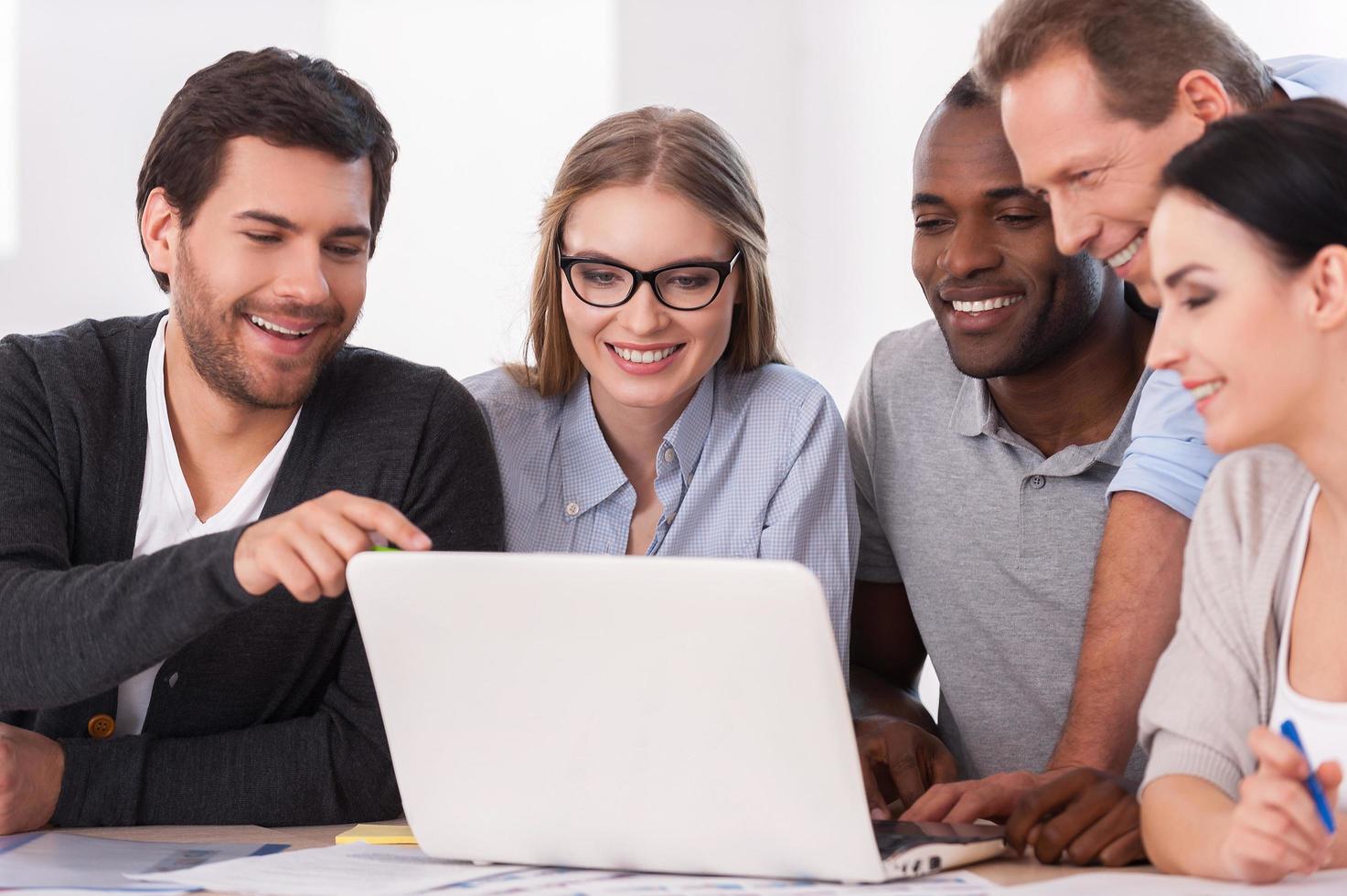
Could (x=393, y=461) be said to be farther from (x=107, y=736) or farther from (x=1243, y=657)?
(x=1243, y=657)

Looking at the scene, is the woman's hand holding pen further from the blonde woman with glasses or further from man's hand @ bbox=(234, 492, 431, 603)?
the blonde woman with glasses

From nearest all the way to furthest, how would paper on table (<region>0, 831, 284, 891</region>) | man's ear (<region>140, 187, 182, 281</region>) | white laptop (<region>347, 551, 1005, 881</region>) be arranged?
white laptop (<region>347, 551, 1005, 881</region>), paper on table (<region>0, 831, 284, 891</region>), man's ear (<region>140, 187, 182, 281</region>)

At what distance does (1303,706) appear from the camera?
1.45m

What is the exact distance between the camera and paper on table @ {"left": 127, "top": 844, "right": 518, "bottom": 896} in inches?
50.2

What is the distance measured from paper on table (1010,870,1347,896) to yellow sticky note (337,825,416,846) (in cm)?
64

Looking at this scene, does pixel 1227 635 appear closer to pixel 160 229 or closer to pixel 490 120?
pixel 160 229

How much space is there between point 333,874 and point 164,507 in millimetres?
788

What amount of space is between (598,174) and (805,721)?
1197mm

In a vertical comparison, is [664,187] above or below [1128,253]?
above

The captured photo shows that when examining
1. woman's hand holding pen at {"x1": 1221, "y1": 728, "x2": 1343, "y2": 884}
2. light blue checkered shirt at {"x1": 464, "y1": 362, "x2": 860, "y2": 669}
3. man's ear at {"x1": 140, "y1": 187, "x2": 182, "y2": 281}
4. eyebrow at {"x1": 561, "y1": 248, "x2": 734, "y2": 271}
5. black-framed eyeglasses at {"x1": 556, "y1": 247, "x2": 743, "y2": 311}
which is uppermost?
man's ear at {"x1": 140, "y1": 187, "x2": 182, "y2": 281}

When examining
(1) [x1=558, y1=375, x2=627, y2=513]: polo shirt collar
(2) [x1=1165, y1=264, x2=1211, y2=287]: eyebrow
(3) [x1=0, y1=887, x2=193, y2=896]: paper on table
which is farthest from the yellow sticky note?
(2) [x1=1165, y1=264, x2=1211, y2=287]: eyebrow

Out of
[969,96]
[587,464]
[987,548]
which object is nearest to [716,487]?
[587,464]

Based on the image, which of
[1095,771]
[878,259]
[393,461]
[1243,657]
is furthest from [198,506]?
[878,259]

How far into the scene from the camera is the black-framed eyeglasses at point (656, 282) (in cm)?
215
